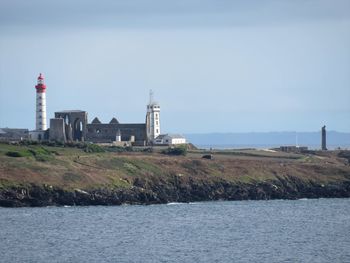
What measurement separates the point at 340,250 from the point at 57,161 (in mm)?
52394

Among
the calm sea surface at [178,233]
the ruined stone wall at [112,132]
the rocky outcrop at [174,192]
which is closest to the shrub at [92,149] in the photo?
the rocky outcrop at [174,192]

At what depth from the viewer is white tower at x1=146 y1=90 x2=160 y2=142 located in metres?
166

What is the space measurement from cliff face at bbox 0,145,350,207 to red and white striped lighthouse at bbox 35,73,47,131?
72.2ft

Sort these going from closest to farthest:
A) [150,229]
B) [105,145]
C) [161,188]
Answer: [150,229]
[161,188]
[105,145]

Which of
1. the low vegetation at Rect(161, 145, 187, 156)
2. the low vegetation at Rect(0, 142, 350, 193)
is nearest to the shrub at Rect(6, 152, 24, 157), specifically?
the low vegetation at Rect(0, 142, 350, 193)

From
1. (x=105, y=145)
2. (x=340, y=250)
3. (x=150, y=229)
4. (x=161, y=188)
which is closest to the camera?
(x=340, y=250)

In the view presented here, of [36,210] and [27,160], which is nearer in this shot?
[36,210]

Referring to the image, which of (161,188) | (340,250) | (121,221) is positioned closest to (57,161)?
(161,188)

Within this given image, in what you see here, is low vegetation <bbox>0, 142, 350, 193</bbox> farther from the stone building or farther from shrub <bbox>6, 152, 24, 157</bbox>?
the stone building

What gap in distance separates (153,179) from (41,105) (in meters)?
40.5

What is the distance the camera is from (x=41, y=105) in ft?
506

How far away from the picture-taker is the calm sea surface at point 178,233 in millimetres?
70688

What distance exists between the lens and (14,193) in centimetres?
10431

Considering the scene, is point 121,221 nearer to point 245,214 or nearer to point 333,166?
point 245,214
